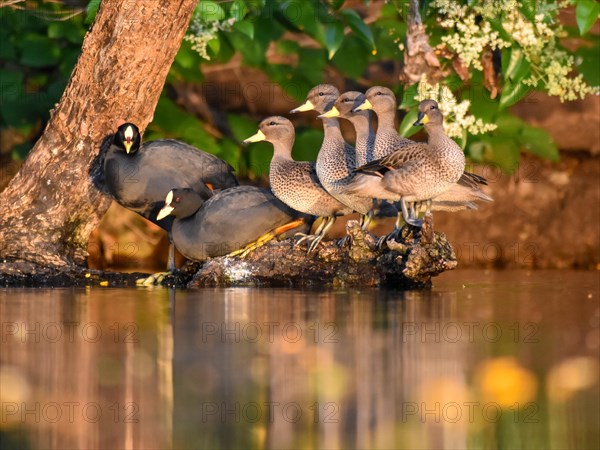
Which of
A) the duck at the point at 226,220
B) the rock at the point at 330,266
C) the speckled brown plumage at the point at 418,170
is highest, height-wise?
the speckled brown plumage at the point at 418,170

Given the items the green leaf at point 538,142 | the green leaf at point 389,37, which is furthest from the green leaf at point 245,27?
the green leaf at point 538,142

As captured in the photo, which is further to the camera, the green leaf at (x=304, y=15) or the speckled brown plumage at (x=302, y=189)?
the green leaf at (x=304, y=15)

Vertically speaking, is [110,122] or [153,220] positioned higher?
[110,122]

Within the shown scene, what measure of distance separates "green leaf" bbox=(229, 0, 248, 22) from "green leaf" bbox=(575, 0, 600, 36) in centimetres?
256

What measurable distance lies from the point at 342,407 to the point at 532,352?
1.54 metres

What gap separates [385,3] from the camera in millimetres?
12234

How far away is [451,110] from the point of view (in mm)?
10664

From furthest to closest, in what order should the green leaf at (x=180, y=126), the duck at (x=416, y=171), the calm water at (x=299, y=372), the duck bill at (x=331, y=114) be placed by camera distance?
the green leaf at (x=180, y=126), the duck bill at (x=331, y=114), the duck at (x=416, y=171), the calm water at (x=299, y=372)

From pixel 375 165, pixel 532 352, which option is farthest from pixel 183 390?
pixel 375 165

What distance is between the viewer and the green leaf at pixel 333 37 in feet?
34.7

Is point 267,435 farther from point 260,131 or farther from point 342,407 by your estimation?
point 260,131

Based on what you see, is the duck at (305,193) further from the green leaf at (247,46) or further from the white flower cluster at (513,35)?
the green leaf at (247,46)

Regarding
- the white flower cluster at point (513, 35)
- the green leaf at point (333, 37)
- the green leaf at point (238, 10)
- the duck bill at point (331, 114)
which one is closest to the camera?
the duck bill at point (331, 114)

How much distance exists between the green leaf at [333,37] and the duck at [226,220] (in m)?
1.48
